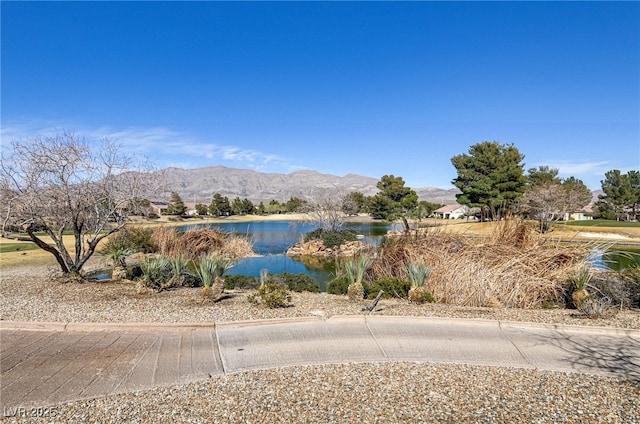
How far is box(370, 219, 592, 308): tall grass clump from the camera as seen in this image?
8.24m

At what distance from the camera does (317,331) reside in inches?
222

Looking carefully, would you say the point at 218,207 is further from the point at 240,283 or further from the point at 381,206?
the point at 240,283

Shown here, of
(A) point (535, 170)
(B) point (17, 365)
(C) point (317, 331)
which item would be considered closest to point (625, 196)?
(A) point (535, 170)

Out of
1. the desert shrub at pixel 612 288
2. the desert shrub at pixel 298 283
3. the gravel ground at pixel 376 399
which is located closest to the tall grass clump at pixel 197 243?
the desert shrub at pixel 298 283

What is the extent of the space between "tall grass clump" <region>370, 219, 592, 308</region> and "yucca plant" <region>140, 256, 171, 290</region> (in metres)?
5.90

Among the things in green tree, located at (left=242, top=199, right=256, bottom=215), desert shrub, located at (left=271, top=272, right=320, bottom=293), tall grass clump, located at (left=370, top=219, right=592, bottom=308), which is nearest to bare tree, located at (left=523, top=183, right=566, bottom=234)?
tall grass clump, located at (left=370, top=219, right=592, bottom=308)

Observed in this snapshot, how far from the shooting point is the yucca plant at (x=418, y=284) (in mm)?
7781

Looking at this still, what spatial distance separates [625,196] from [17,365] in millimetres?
→ 60974

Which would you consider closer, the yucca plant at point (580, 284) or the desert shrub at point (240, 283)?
the yucca plant at point (580, 284)

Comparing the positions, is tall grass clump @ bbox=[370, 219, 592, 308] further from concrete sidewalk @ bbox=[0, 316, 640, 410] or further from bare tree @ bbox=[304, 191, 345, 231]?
bare tree @ bbox=[304, 191, 345, 231]

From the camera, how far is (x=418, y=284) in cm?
816

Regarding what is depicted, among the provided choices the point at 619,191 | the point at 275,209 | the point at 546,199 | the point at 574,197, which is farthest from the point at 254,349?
the point at 275,209

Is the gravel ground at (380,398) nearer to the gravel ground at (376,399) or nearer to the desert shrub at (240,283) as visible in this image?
the gravel ground at (376,399)

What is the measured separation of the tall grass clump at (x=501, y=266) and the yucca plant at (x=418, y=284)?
20.3 inches
